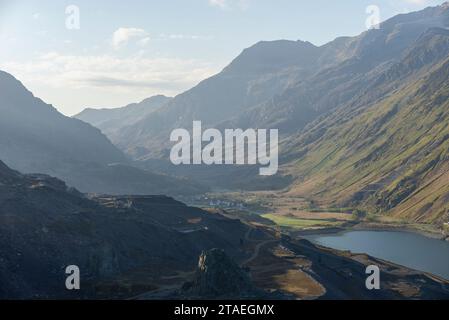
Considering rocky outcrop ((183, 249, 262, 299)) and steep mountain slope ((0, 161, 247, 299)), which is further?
steep mountain slope ((0, 161, 247, 299))

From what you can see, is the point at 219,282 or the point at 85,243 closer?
the point at 219,282

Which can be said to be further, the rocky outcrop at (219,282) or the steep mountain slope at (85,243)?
the steep mountain slope at (85,243)

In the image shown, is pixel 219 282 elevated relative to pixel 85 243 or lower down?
lower down

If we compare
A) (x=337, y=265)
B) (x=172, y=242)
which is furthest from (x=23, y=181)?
(x=337, y=265)

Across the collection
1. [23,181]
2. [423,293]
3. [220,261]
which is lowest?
[423,293]

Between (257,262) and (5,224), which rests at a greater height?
(5,224)
